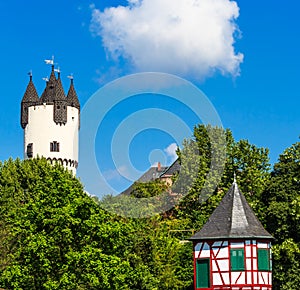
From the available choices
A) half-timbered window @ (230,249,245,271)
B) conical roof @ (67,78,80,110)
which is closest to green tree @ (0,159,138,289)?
half-timbered window @ (230,249,245,271)

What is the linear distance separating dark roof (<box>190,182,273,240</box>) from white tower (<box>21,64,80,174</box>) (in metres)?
50.2

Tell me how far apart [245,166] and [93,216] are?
23403 mm

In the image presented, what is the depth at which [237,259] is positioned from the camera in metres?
42.7

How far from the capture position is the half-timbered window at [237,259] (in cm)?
4247

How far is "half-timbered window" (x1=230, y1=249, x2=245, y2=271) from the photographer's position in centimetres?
4247

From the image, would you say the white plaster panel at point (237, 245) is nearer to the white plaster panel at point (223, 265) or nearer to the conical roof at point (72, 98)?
the white plaster panel at point (223, 265)

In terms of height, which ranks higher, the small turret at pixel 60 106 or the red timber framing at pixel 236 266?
the small turret at pixel 60 106

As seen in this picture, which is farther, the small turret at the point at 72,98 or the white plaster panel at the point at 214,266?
the small turret at the point at 72,98

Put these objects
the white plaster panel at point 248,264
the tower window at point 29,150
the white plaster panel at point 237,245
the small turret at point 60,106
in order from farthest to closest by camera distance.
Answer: the small turret at point 60,106
the tower window at point 29,150
the white plaster panel at point 237,245
the white plaster panel at point 248,264

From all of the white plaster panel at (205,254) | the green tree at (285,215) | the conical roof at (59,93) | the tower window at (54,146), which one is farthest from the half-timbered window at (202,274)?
the conical roof at (59,93)

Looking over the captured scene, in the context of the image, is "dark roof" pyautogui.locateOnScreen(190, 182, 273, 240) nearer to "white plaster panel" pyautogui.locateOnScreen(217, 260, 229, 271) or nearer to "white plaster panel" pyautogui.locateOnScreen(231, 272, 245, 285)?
"white plaster panel" pyautogui.locateOnScreen(217, 260, 229, 271)

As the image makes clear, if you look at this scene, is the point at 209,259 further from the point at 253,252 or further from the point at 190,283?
the point at 190,283

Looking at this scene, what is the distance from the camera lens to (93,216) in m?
39.2

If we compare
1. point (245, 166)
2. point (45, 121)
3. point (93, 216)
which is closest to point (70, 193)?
point (93, 216)
